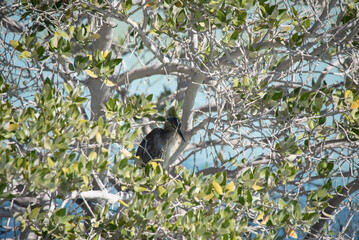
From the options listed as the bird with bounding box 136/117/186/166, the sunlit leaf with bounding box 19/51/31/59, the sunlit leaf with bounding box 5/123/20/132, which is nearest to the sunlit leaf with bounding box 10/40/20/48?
the sunlit leaf with bounding box 19/51/31/59

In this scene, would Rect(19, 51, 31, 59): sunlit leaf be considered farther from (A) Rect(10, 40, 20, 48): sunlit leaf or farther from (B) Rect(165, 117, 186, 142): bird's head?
(B) Rect(165, 117, 186, 142): bird's head

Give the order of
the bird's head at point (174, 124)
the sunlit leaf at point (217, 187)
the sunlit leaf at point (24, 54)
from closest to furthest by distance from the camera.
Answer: the sunlit leaf at point (217, 187), the sunlit leaf at point (24, 54), the bird's head at point (174, 124)

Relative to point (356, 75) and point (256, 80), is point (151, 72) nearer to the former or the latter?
point (256, 80)

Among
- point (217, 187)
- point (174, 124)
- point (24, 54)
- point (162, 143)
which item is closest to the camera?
point (217, 187)

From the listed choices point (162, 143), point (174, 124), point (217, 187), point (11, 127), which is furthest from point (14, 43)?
point (162, 143)

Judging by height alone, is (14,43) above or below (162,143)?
above

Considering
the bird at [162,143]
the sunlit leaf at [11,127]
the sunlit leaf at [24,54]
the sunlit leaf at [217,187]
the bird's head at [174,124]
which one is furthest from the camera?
the bird at [162,143]

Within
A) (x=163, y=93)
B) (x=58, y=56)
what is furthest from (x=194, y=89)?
(x=163, y=93)

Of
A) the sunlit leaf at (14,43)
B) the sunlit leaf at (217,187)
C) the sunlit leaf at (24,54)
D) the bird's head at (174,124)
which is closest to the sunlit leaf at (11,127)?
the sunlit leaf at (24,54)

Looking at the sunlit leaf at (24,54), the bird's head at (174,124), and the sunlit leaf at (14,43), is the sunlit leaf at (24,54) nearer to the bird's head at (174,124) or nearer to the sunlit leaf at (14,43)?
the sunlit leaf at (14,43)

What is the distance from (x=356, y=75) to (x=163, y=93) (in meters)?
2.72

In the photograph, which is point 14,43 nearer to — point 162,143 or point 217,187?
point 217,187

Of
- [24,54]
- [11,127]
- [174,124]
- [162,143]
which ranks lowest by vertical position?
[162,143]

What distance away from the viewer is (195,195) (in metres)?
2.24
